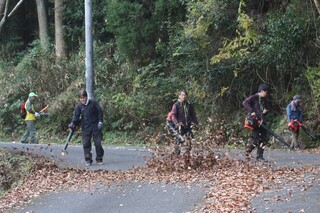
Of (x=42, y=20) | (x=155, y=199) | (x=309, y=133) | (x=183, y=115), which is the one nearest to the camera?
(x=155, y=199)

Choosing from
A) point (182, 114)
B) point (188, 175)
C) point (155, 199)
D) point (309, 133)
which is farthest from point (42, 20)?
point (155, 199)

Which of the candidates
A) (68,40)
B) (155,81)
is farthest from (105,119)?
(68,40)

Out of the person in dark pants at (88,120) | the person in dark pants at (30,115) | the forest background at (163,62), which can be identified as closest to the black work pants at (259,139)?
the forest background at (163,62)

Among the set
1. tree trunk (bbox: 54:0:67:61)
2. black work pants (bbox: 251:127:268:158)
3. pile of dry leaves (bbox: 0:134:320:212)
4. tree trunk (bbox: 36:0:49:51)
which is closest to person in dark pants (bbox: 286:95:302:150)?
black work pants (bbox: 251:127:268:158)

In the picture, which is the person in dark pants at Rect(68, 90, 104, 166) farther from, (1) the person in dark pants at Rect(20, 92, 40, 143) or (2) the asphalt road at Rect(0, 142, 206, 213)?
(1) the person in dark pants at Rect(20, 92, 40, 143)

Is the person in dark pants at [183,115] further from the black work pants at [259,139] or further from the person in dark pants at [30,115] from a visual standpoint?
the person in dark pants at [30,115]

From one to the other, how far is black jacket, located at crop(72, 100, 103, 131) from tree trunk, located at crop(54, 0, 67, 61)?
18.3 m

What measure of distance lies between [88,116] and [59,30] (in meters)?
19.0

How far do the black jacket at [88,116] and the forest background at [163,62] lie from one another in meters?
3.46

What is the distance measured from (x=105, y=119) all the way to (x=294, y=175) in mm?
17257

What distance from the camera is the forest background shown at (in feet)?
79.0

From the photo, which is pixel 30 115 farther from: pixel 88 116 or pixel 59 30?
pixel 59 30

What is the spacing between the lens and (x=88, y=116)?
17.5 metres

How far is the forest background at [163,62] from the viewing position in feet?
79.0
